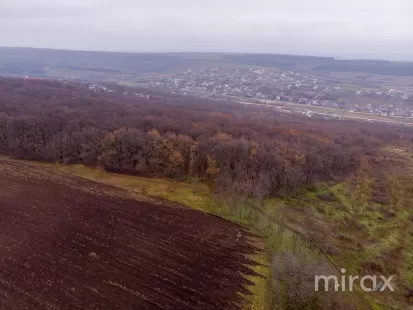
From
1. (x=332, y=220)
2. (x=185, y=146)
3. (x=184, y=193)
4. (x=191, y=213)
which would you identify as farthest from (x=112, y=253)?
(x=332, y=220)

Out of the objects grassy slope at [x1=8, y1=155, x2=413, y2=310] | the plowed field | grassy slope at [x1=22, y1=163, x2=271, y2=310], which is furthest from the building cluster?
the plowed field

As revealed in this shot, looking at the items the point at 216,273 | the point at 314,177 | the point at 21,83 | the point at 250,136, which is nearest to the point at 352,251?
the point at 216,273

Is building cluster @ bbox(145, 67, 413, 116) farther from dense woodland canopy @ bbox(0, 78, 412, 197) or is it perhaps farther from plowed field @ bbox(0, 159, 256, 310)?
plowed field @ bbox(0, 159, 256, 310)

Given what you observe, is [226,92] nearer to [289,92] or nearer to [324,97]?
[289,92]

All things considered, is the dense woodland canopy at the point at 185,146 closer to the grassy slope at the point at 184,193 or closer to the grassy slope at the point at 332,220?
the grassy slope at the point at 184,193

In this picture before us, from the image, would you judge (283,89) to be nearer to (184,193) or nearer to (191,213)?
(184,193)

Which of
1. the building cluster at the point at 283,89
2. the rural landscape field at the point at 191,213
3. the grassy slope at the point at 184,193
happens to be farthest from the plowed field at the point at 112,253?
the building cluster at the point at 283,89
